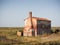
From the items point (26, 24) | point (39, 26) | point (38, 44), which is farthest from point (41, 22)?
point (38, 44)

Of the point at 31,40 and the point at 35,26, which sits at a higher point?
the point at 35,26

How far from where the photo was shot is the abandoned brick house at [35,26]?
11290mm

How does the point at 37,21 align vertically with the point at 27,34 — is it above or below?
above

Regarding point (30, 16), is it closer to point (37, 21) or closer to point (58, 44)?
point (37, 21)

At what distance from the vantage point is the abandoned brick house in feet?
37.0

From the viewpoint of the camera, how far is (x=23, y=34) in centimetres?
1166

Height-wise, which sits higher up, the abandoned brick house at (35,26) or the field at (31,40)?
the abandoned brick house at (35,26)

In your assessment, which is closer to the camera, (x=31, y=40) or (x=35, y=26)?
(x=31, y=40)

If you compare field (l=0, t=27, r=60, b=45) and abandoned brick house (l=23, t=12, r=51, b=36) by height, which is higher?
abandoned brick house (l=23, t=12, r=51, b=36)

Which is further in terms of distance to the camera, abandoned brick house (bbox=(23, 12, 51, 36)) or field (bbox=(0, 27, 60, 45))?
abandoned brick house (bbox=(23, 12, 51, 36))

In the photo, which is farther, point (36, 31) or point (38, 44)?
point (36, 31)

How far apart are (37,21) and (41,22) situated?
1.22 ft

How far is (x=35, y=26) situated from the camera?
37.2 feet

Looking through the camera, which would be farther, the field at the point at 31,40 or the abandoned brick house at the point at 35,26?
the abandoned brick house at the point at 35,26
